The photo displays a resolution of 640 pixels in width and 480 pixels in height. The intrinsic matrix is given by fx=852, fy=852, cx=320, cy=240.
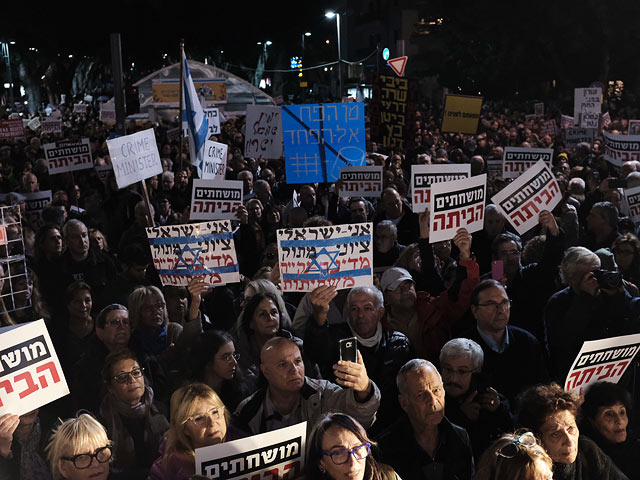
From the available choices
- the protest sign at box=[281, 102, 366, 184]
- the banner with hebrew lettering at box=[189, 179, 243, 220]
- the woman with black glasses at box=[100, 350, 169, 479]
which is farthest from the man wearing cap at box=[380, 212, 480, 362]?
the protest sign at box=[281, 102, 366, 184]

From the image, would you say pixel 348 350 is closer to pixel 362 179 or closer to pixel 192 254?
pixel 192 254

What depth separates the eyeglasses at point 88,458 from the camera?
147 inches

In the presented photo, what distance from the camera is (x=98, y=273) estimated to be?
757cm

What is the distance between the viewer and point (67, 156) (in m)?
13.1

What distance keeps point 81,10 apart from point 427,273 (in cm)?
3574

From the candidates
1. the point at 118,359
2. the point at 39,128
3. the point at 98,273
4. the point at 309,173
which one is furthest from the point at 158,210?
the point at 39,128

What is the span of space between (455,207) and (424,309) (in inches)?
49.1

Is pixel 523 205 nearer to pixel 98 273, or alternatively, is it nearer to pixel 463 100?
pixel 98 273

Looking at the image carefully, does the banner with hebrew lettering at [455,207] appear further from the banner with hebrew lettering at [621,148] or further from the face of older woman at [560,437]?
the banner with hebrew lettering at [621,148]

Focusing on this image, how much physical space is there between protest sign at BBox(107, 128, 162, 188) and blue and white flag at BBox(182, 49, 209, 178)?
3.75 feet

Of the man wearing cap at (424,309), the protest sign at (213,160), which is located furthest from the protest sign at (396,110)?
the man wearing cap at (424,309)

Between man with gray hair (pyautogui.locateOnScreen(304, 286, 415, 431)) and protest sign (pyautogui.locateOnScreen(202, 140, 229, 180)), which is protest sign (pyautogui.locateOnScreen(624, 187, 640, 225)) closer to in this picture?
man with gray hair (pyautogui.locateOnScreen(304, 286, 415, 431))

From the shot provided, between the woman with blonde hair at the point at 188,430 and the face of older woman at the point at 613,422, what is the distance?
194cm

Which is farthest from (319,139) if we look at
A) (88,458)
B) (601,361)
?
(88,458)
